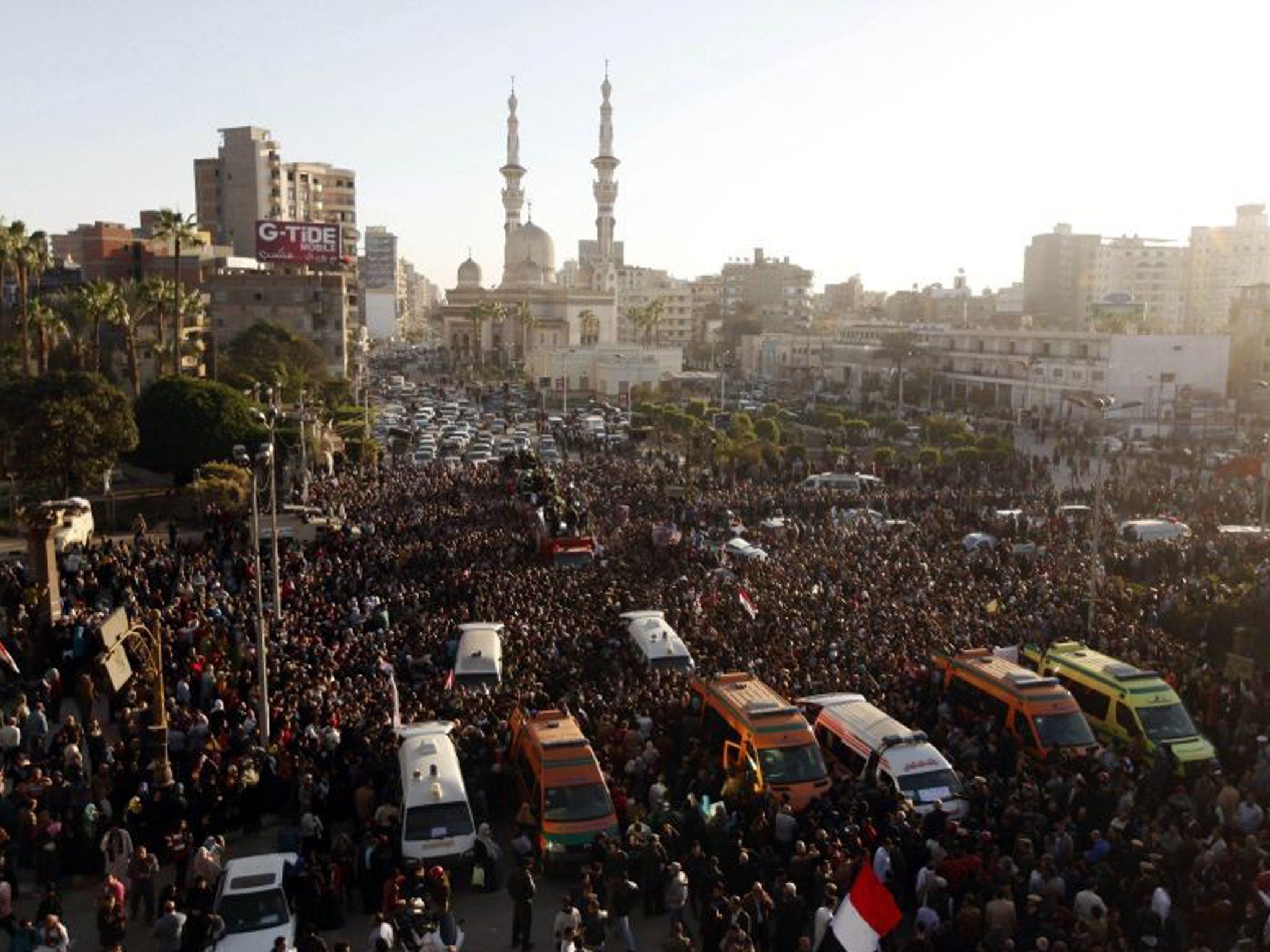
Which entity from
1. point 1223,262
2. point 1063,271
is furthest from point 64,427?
point 1223,262

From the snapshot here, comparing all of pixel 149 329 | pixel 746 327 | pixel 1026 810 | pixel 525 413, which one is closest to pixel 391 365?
pixel 746 327

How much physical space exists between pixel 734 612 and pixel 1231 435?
147ft

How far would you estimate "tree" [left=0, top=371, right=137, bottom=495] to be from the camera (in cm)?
3108

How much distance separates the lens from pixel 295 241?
68188 mm

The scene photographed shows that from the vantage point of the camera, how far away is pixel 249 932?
10852 millimetres

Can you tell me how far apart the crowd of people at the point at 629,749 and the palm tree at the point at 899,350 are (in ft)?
177

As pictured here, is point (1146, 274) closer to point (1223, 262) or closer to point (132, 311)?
point (1223, 262)

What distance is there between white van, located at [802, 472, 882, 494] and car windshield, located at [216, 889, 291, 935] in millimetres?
28892

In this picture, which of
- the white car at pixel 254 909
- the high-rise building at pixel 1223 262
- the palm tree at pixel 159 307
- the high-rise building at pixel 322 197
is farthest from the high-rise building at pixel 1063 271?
the white car at pixel 254 909

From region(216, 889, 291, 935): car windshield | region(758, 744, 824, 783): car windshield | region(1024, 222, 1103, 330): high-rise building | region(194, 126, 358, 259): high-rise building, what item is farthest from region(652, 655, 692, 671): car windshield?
region(1024, 222, 1103, 330): high-rise building

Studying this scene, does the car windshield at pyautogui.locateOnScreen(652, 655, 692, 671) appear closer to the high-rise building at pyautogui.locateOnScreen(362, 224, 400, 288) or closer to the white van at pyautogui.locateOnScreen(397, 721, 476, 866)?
the white van at pyautogui.locateOnScreen(397, 721, 476, 866)

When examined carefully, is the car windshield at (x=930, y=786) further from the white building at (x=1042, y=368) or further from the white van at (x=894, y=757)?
the white building at (x=1042, y=368)

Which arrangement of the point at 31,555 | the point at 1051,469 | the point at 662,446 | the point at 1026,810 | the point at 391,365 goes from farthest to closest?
the point at 391,365 < the point at 662,446 < the point at 1051,469 < the point at 31,555 < the point at 1026,810

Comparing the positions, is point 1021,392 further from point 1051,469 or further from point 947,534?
point 947,534
